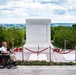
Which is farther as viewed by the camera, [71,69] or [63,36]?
→ [63,36]

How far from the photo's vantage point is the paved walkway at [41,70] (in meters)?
10.5

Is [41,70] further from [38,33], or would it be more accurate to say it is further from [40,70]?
[38,33]

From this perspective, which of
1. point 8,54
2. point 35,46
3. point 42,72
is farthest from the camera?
point 35,46

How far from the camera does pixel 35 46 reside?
18281 mm

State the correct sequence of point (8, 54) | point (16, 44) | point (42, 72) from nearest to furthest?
1. point (42, 72)
2. point (8, 54)
3. point (16, 44)

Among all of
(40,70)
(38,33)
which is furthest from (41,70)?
(38,33)

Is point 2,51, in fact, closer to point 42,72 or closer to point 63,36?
point 42,72

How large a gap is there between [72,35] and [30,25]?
463 centimetres

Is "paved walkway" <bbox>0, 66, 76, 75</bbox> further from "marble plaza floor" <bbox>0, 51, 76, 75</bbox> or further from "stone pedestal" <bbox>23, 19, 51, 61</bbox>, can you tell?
"stone pedestal" <bbox>23, 19, 51, 61</bbox>

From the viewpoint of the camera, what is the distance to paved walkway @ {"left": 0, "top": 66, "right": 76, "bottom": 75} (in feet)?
34.4

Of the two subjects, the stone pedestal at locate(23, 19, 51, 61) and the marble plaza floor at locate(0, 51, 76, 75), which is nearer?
the marble plaza floor at locate(0, 51, 76, 75)

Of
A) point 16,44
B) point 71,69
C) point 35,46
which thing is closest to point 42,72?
point 71,69

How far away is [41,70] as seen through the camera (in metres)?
11.1

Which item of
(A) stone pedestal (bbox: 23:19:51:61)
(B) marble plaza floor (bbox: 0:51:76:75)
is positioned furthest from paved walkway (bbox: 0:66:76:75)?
(A) stone pedestal (bbox: 23:19:51:61)
